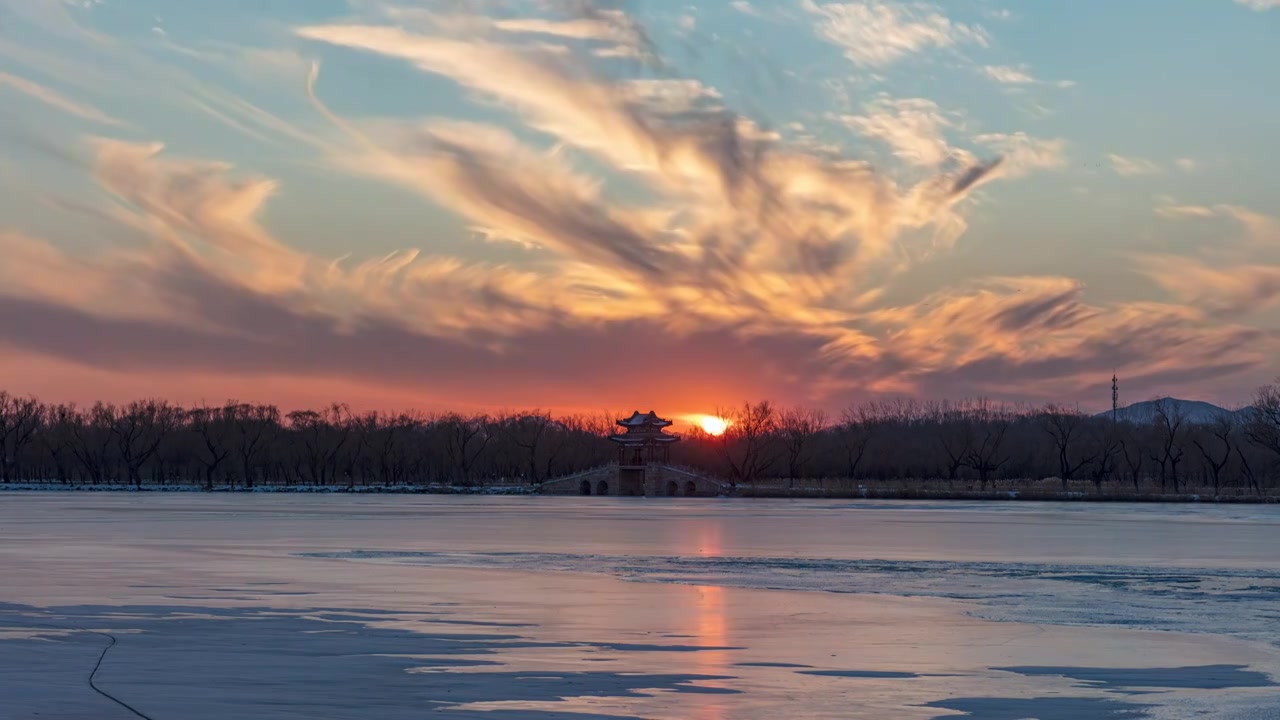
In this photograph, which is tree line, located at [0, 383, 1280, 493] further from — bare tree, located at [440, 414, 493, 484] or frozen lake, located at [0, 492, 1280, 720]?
frozen lake, located at [0, 492, 1280, 720]

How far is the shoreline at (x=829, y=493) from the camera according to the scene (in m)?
105

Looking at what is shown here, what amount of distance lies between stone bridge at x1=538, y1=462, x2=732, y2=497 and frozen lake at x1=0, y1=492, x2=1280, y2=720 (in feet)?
312

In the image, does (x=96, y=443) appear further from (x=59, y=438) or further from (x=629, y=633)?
(x=629, y=633)

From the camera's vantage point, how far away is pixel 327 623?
16797 millimetres

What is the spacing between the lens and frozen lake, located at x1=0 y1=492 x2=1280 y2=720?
441 inches

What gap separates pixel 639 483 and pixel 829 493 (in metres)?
19.9

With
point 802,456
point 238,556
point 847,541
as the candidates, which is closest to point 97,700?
point 238,556

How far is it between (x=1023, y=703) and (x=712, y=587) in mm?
12311

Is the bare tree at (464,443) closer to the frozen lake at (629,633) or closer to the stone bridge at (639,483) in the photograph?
the stone bridge at (639,483)

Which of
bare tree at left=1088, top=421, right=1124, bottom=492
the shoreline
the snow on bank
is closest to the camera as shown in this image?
the shoreline

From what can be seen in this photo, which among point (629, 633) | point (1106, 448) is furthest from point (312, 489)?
point (629, 633)

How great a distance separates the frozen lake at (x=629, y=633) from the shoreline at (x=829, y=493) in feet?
246

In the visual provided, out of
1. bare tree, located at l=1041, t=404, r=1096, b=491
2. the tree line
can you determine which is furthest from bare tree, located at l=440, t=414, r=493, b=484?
bare tree, located at l=1041, t=404, r=1096, b=491

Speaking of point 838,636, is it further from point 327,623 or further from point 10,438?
point 10,438
